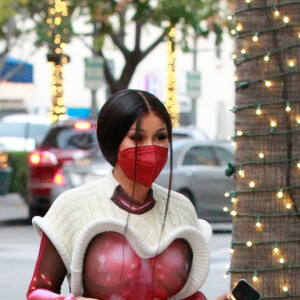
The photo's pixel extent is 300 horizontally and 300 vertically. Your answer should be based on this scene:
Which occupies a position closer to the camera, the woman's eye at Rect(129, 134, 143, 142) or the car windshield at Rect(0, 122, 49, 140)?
the woman's eye at Rect(129, 134, 143, 142)

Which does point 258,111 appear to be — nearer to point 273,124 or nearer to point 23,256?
point 273,124

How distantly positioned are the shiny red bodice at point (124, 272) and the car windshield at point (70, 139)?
14.3m

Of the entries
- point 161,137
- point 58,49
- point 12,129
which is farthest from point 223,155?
point 161,137

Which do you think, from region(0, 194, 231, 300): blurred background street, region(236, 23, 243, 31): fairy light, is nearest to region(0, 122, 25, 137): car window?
region(0, 194, 231, 300): blurred background street

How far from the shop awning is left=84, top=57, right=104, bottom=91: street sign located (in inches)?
695

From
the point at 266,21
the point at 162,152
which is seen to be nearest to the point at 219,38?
the point at 266,21

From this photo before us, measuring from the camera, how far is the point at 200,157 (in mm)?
18047

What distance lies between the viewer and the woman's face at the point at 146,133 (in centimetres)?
321

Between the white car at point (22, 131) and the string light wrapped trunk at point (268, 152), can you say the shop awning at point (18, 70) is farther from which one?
the string light wrapped trunk at point (268, 152)

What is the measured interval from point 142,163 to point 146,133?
95 millimetres

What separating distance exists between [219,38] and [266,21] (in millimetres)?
20700

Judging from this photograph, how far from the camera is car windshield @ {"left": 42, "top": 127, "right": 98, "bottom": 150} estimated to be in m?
17.6

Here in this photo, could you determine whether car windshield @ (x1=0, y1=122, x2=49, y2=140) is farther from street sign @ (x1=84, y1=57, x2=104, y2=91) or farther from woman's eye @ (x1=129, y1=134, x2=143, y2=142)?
woman's eye @ (x1=129, y1=134, x2=143, y2=142)

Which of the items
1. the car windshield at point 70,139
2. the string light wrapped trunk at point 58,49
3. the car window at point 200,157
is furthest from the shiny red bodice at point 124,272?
the string light wrapped trunk at point 58,49
